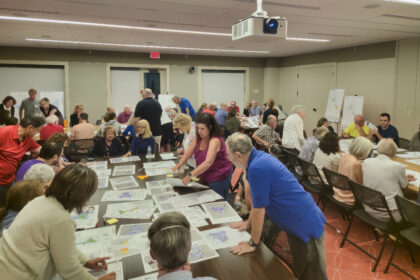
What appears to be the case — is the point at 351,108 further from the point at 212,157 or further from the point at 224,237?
the point at 224,237

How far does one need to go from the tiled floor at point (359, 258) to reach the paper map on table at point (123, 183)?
212 cm

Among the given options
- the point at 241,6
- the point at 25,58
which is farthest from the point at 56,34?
the point at 241,6

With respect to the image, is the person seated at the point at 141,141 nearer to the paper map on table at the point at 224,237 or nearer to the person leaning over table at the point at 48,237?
the paper map on table at the point at 224,237

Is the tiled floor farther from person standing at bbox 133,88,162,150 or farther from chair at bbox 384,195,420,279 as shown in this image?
person standing at bbox 133,88,162,150

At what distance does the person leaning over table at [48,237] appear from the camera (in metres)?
1.33

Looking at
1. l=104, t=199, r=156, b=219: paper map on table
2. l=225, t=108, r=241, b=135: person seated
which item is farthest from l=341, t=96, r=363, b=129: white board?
l=104, t=199, r=156, b=219: paper map on table

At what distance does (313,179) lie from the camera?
14.4 feet

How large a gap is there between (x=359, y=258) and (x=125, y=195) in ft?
8.32

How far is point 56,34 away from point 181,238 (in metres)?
6.93

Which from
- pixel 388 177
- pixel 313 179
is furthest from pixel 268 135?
pixel 388 177

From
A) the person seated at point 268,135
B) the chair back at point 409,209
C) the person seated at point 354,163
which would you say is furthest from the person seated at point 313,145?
the chair back at point 409,209

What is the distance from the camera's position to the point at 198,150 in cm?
319

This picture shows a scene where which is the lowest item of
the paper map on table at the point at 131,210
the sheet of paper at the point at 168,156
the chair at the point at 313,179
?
the chair at the point at 313,179

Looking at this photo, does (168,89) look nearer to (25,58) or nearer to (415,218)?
(25,58)
